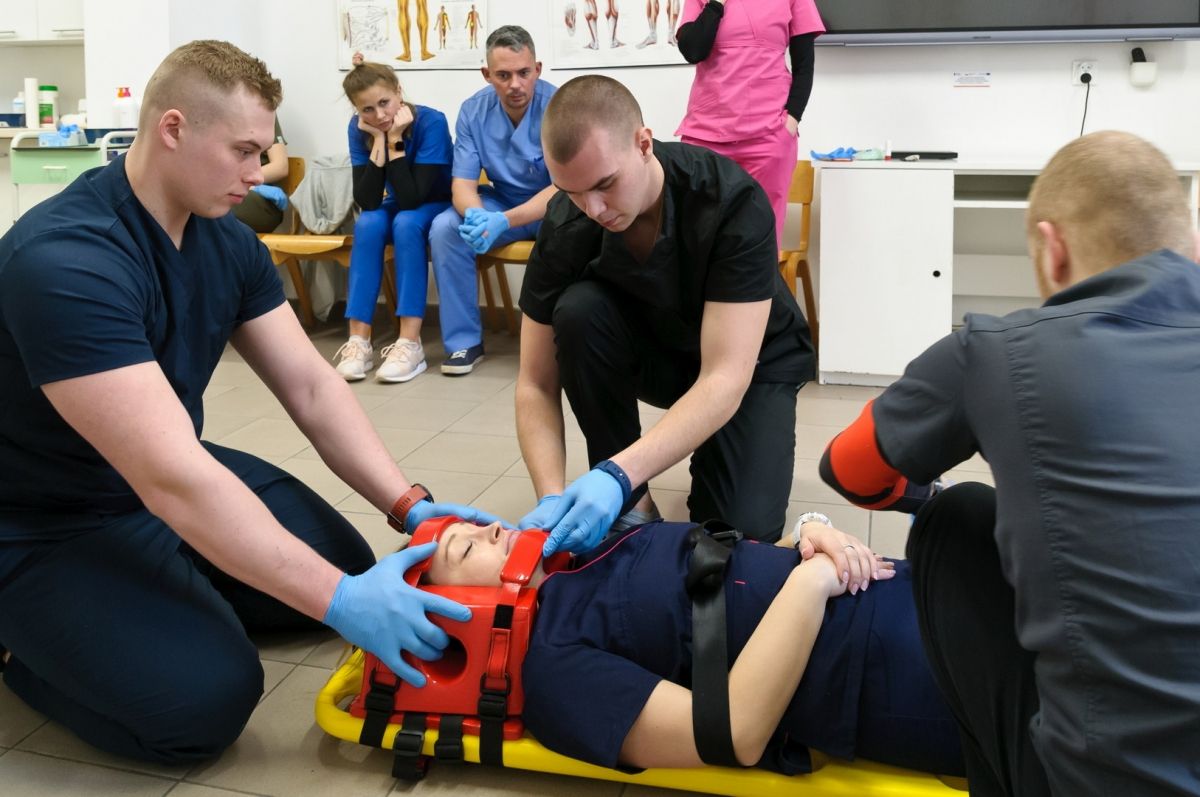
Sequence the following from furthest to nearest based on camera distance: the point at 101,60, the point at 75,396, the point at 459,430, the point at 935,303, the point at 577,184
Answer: the point at 101,60
the point at 935,303
the point at 459,430
the point at 577,184
the point at 75,396

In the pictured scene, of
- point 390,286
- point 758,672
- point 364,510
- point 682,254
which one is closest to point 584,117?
point 682,254

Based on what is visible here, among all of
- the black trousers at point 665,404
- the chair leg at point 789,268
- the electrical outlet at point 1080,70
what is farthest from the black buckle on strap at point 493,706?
the electrical outlet at point 1080,70

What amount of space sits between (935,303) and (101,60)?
3.57 m

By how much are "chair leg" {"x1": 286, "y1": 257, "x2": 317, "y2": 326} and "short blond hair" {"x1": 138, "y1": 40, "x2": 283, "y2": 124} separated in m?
3.02

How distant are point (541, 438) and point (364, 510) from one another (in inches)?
25.9

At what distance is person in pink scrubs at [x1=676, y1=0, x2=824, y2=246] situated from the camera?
11.0 feet

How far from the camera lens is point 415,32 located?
175 inches

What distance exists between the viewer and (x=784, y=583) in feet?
4.49

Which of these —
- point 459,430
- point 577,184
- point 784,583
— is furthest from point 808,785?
point 459,430

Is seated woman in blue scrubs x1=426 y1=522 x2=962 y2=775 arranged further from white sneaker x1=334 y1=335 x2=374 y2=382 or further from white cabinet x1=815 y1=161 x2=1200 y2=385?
white sneaker x1=334 y1=335 x2=374 y2=382

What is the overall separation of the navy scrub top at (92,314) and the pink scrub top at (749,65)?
2.09m

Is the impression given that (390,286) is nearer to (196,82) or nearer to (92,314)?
(196,82)

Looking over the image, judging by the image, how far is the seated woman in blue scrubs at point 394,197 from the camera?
3809mm

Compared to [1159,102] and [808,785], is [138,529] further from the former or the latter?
[1159,102]
